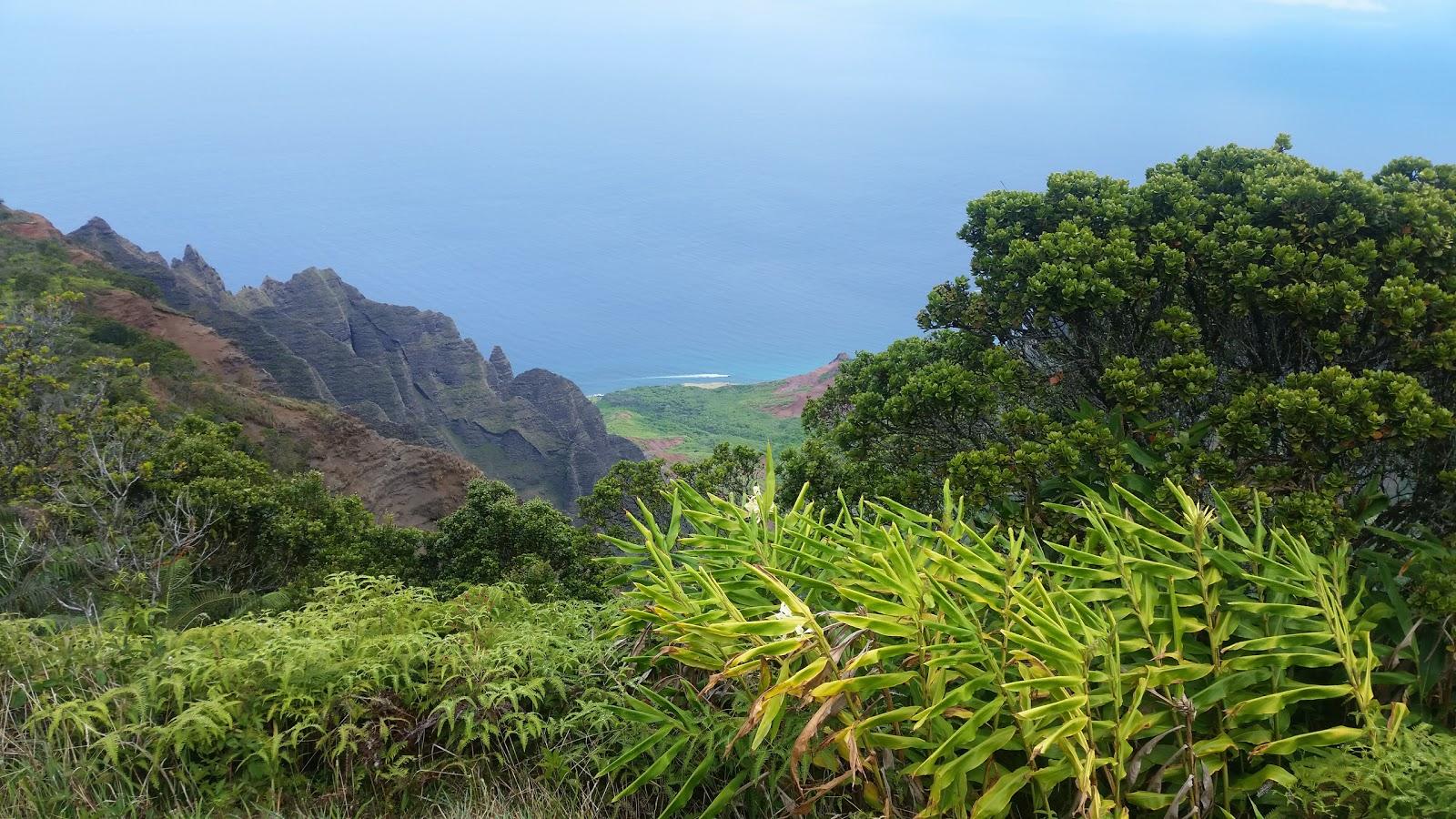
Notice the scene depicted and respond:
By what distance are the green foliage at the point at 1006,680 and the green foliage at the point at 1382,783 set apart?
5cm

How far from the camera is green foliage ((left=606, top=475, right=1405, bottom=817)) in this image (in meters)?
2.59

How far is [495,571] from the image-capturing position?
35.3 feet

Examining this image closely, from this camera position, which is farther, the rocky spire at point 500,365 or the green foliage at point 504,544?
the rocky spire at point 500,365

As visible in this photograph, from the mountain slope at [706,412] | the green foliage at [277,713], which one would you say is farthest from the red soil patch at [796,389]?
the green foliage at [277,713]

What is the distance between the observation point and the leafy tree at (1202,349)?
5.36 metres

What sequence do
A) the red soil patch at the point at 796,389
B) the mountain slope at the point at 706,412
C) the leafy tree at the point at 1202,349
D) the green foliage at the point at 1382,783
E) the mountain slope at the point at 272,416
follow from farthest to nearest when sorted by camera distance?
the red soil patch at the point at 796,389 < the mountain slope at the point at 706,412 < the mountain slope at the point at 272,416 < the leafy tree at the point at 1202,349 < the green foliage at the point at 1382,783

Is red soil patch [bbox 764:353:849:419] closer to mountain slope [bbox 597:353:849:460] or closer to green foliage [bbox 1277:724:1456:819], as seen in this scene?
mountain slope [bbox 597:353:849:460]

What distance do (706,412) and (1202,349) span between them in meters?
49.8

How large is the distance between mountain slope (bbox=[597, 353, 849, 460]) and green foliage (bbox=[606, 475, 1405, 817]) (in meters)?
40.7

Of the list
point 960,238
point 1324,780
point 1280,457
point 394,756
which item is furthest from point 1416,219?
point 394,756

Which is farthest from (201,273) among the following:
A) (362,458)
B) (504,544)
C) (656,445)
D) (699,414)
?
(504,544)

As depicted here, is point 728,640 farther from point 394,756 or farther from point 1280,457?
point 1280,457

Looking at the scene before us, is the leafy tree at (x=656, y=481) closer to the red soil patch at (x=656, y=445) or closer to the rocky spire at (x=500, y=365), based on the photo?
the red soil patch at (x=656, y=445)

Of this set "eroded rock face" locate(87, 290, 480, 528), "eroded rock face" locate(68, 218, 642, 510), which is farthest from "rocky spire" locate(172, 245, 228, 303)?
"eroded rock face" locate(87, 290, 480, 528)
